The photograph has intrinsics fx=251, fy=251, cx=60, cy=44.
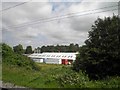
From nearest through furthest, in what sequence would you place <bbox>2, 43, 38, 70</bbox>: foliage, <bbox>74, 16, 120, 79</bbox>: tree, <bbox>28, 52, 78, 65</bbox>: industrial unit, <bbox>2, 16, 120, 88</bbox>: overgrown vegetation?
<bbox>2, 16, 120, 88</bbox>: overgrown vegetation
<bbox>74, 16, 120, 79</bbox>: tree
<bbox>2, 43, 38, 70</bbox>: foliage
<bbox>28, 52, 78, 65</bbox>: industrial unit

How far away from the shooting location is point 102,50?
23.3m

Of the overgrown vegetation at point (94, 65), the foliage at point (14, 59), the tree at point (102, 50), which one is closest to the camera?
the overgrown vegetation at point (94, 65)

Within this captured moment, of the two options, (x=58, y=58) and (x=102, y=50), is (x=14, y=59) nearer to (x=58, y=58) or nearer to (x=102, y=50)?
(x=102, y=50)

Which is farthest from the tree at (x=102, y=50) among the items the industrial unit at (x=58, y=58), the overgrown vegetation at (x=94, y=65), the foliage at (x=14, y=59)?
the industrial unit at (x=58, y=58)

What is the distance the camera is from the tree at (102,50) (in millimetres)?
23000

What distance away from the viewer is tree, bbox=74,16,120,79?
75.5 feet

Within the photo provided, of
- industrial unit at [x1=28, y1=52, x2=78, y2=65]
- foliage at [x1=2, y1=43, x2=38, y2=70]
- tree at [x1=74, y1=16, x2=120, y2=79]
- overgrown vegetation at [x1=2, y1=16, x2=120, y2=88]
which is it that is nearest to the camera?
overgrown vegetation at [x1=2, y1=16, x2=120, y2=88]

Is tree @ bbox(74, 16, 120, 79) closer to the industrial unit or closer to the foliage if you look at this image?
the foliage

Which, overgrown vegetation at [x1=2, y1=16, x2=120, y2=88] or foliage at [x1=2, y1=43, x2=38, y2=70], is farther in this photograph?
foliage at [x1=2, y1=43, x2=38, y2=70]

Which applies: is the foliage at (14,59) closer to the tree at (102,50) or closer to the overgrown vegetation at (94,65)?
the overgrown vegetation at (94,65)

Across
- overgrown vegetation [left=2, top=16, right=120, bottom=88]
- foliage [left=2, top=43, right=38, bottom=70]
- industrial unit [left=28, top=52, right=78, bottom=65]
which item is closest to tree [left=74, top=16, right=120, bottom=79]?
overgrown vegetation [left=2, top=16, right=120, bottom=88]

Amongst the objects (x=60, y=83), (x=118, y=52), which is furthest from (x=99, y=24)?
(x=60, y=83)

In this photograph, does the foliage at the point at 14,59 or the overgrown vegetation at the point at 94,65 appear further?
the foliage at the point at 14,59

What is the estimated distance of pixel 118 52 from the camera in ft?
72.9
